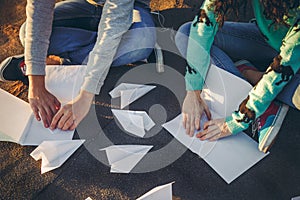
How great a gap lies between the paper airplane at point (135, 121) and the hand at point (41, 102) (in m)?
0.21

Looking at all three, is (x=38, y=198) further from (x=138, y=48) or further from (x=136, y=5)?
(x=136, y=5)

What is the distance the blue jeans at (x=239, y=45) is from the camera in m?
1.30

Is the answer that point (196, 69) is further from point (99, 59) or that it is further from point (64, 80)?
point (64, 80)

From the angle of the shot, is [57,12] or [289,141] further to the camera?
[57,12]

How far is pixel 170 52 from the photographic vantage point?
1.48m

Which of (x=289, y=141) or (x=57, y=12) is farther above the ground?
(x=57, y=12)

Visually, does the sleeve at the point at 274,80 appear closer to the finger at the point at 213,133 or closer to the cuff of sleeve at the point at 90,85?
the finger at the point at 213,133

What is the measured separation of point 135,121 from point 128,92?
13 centimetres

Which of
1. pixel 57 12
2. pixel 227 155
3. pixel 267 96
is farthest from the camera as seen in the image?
pixel 57 12

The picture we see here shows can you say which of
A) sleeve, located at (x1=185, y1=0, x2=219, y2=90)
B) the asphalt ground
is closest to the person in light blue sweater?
the asphalt ground

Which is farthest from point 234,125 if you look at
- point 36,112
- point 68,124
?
point 36,112

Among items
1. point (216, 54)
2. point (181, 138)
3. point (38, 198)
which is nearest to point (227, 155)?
point (181, 138)

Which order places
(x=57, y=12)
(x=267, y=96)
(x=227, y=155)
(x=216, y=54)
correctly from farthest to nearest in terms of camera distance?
(x=57, y=12)
(x=216, y=54)
(x=227, y=155)
(x=267, y=96)

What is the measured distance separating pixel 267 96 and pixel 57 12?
31.8 inches
